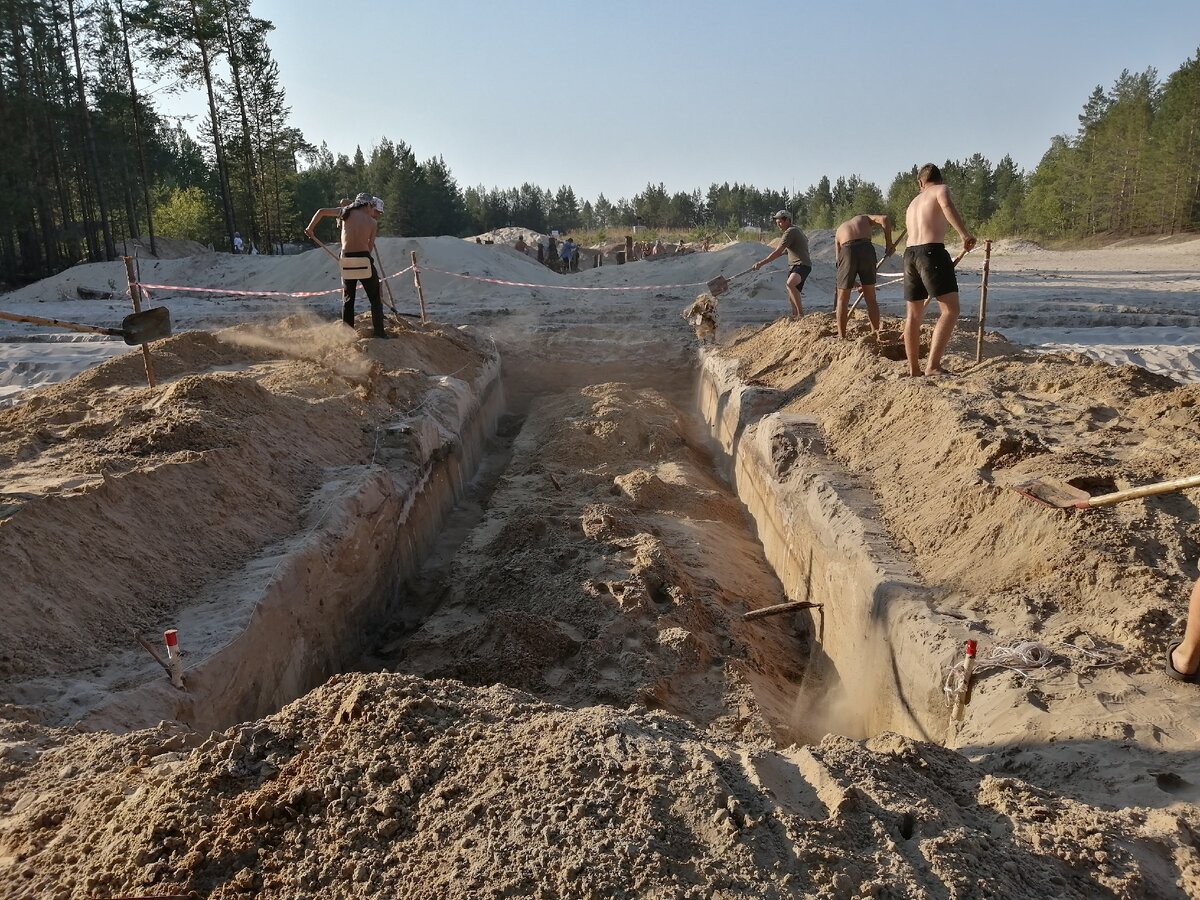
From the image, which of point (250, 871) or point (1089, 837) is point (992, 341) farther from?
point (250, 871)

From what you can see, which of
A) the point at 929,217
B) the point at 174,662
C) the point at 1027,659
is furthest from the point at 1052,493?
the point at 174,662

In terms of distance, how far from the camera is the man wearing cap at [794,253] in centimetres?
1018

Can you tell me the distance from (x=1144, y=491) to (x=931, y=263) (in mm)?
3390

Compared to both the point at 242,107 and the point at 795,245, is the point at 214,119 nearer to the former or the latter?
the point at 242,107

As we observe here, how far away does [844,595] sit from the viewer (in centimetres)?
446

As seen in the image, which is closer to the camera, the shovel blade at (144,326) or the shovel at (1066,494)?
the shovel at (1066,494)

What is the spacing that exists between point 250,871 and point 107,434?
4184 mm

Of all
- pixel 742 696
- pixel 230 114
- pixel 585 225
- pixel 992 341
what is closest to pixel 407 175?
pixel 230 114

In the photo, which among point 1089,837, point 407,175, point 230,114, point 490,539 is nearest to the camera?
point 1089,837

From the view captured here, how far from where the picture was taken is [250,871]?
199 cm

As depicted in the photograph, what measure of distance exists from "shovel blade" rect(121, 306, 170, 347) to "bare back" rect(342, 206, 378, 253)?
325cm

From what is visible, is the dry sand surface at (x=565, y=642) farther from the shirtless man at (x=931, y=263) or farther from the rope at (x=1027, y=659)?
the shirtless man at (x=931, y=263)

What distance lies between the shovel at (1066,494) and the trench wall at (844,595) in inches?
26.3

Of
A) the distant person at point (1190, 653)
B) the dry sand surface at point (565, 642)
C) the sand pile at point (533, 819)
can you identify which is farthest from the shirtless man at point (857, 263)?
the sand pile at point (533, 819)
